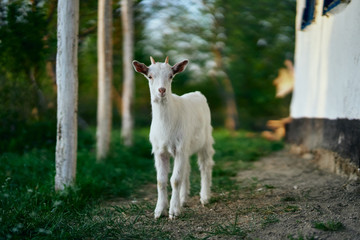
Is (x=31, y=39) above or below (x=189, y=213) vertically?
above

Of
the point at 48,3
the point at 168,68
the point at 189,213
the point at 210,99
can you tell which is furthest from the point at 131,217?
the point at 210,99

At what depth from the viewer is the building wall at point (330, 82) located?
217 inches

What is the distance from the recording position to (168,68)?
4.78 metres

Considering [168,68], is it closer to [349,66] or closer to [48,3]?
[349,66]

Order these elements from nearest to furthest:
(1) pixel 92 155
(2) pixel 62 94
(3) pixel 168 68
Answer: (3) pixel 168 68, (2) pixel 62 94, (1) pixel 92 155

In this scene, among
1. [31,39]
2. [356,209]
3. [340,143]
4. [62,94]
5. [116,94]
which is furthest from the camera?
[116,94]

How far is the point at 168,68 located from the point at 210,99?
18.3 metres

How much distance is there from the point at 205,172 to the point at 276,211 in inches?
55.2

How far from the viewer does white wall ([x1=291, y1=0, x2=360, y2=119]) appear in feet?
18.1

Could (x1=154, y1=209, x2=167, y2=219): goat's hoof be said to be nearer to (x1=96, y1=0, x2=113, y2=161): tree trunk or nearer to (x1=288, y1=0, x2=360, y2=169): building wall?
(x1=288, y1=0, x2=360, y2=169): building wall

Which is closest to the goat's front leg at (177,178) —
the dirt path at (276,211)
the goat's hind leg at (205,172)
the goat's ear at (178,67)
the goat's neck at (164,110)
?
the dirt path at (276,211)

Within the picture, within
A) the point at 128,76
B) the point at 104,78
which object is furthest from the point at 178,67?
the point at 128,76

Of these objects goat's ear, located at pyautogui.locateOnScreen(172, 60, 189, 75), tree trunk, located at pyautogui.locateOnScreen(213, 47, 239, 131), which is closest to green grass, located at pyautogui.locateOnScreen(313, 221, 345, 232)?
goat's ear, located at pyautogui.locateOnScreen(172, 60, 189, 75)

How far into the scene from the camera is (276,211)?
4.62m
